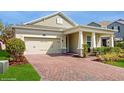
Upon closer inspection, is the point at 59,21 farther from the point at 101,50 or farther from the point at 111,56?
the point at 111,56

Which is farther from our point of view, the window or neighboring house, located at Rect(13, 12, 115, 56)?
the window

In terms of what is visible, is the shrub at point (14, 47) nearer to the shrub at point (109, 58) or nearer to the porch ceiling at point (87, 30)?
the shrub at point (109, 58)

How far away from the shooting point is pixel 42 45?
59.3 ft

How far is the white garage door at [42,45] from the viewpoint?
17.1 m

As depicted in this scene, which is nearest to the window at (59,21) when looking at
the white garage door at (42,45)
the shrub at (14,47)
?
the white garage door at (42,45)

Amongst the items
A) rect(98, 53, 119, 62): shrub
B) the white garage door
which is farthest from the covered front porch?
rect(98, 53, 119, 62): shrub

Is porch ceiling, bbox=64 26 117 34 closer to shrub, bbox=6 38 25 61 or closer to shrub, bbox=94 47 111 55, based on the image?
shrub, bbox=94 47 111 55

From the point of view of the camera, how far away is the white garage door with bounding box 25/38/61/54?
1711 centimetres

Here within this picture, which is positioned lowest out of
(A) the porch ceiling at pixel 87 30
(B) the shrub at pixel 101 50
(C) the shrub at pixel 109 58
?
(C) the shrub at pixel 109 58

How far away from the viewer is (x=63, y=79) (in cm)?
807

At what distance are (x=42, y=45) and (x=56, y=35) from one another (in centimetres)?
180
